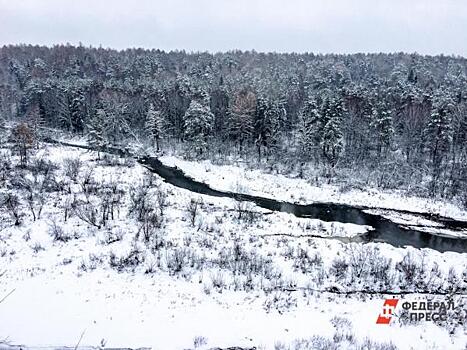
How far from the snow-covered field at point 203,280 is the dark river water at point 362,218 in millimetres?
2389

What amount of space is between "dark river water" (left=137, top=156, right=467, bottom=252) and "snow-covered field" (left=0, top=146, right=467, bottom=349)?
2.39m

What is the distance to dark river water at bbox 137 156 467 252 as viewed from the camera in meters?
28.4

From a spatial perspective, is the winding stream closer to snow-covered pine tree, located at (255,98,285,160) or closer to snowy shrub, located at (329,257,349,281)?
snowy shrub, located at (329,257,349,281)

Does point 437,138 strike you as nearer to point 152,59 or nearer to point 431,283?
point 431,283

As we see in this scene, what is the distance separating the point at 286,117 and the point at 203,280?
52.1 metres

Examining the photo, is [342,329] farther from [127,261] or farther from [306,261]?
[127,261]

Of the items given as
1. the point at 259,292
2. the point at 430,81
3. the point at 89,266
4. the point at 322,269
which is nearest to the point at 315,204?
the point at 322,269

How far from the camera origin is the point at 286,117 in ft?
221

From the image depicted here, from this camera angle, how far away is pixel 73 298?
54.8 ft

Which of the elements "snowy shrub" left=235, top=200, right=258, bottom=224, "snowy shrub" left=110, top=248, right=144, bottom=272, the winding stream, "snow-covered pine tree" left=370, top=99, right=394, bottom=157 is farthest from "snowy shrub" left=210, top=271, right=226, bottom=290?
"snow-covered pine tree" left=370, top=99, right=394, bottom=157

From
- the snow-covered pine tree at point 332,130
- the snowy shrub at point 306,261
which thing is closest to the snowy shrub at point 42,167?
the snowy shrub at point 306,261

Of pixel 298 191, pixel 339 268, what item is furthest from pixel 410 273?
pixel 298 191

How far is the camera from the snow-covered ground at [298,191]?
37875mm

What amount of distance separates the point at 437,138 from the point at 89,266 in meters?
44.6
